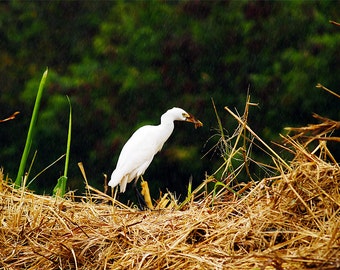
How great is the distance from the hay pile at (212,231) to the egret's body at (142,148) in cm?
145

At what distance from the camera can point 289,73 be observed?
565 cm

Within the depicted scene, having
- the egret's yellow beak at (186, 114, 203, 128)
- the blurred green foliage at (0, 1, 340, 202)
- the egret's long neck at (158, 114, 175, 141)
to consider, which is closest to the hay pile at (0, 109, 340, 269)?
the egret's yellow beak at (186, 114, 203, 128)

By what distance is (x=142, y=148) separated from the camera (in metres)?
3.84

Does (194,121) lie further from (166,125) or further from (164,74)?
(164,74)

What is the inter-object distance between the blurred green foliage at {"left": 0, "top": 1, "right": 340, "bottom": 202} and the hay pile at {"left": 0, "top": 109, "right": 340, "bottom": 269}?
3.38 m

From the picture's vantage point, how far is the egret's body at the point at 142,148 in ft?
12.5

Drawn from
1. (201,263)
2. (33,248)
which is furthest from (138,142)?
(201,263)

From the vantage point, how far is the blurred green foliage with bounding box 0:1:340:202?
18.5 ft

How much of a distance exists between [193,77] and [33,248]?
3910 mm

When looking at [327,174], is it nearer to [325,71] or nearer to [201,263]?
[201,263]

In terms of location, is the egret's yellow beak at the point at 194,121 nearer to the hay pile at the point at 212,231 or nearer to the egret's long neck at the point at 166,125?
the egret's long neck at the point at 166,125

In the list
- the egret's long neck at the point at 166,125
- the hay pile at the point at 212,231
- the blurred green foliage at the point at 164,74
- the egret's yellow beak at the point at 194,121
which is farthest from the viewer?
the blurred green foliage at the point at 164,74

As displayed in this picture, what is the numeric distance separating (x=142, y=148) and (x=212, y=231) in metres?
1.87

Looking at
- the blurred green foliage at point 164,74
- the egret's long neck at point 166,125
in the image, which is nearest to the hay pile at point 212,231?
the egret's long neck at point 166,125
